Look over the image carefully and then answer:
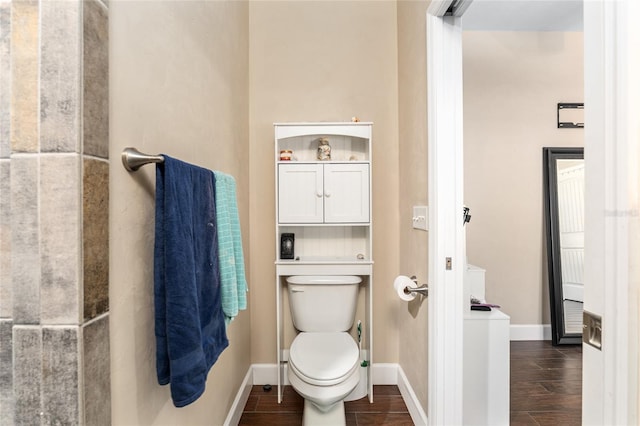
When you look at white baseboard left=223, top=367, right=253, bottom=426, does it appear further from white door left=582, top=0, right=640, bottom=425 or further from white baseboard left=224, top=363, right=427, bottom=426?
white door left=582, top=0, right=640, bottom=425

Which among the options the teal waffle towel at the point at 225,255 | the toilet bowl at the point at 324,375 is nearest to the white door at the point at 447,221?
the toilet bowl at the point at 324,375

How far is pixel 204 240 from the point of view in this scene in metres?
0.97

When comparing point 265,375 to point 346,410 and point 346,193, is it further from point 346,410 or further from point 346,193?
point 346,193

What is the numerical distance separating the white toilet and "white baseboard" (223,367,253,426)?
364mm

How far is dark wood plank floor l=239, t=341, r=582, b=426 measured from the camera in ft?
5.81

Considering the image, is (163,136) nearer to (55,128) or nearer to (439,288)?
(55,128)

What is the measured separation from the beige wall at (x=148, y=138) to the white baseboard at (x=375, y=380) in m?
0.37

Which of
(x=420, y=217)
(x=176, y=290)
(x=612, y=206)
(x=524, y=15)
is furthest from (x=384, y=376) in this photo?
(x=524, y=15)

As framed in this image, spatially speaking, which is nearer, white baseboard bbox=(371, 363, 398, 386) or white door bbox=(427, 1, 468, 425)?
white door bbox=(427, 1, 468, 425)

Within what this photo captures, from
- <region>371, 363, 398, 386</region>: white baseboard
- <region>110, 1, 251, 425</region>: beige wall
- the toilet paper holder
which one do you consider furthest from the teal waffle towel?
<region>371, 363, 398, 386</region>: white baseboard

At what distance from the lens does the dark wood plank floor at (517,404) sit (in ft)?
5.81

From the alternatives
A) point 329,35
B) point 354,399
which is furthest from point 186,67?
point 354,399

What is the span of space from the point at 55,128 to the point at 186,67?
2.19 feet

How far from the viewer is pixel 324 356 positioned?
1.59 metres
